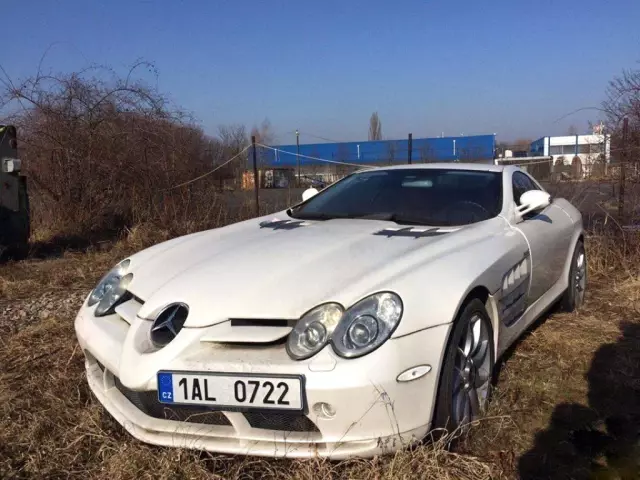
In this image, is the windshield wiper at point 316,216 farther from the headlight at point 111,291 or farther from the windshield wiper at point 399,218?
the headlight at point 111,291

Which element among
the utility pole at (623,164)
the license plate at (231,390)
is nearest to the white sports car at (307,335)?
the license plate at (231,390)

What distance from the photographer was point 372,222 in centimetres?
340

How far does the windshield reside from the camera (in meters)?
3.47

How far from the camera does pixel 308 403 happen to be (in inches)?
80.6

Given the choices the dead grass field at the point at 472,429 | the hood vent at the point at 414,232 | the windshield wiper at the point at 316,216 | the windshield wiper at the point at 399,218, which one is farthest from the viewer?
the windshield wiper at the point at 316,216

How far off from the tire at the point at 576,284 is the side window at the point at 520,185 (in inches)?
26.8

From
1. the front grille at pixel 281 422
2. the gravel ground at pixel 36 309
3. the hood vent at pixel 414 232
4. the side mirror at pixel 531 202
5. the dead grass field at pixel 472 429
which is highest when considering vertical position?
the side mirror at pixel 531 202

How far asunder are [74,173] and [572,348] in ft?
24.9

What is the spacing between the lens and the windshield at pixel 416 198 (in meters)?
3.47

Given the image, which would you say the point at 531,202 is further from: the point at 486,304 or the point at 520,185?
the point at 486,304

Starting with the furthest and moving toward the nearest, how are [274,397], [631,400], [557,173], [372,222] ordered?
[557,173]
[372,222]
[631,400]
[274,397]

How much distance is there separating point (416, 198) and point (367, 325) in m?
1.71

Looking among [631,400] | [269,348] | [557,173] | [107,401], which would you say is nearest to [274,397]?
[269,348]

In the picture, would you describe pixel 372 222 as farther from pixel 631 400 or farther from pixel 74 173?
pixel 74 173
